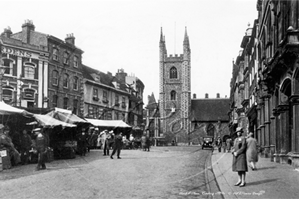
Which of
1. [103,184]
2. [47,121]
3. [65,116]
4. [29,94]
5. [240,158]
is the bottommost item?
[103,184]

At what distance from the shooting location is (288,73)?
24.2 ft

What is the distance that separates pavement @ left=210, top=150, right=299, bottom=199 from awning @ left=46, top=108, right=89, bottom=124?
1074 cm

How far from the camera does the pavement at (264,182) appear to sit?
6047 millimetres

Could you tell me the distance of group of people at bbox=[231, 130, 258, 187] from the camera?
26.0 feet

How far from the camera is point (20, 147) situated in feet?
50.8

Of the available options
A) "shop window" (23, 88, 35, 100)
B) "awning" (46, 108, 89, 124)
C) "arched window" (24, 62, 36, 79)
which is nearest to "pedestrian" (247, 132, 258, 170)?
"awning" (46, 108, 89, 124)

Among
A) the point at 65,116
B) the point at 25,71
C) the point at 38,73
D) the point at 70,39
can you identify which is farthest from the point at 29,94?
the point at 70,39

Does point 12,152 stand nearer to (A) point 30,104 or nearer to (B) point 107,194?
(B) point 107,194

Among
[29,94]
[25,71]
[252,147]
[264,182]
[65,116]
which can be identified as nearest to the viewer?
[264,182]

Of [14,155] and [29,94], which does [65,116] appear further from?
[29,94]

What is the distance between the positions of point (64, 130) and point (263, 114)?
12.9 m

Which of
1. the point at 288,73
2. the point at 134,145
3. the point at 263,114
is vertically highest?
the point at 288,73

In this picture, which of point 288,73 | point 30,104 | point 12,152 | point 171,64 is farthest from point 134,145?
point 288,73

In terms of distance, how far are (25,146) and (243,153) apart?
10434 millimetres
